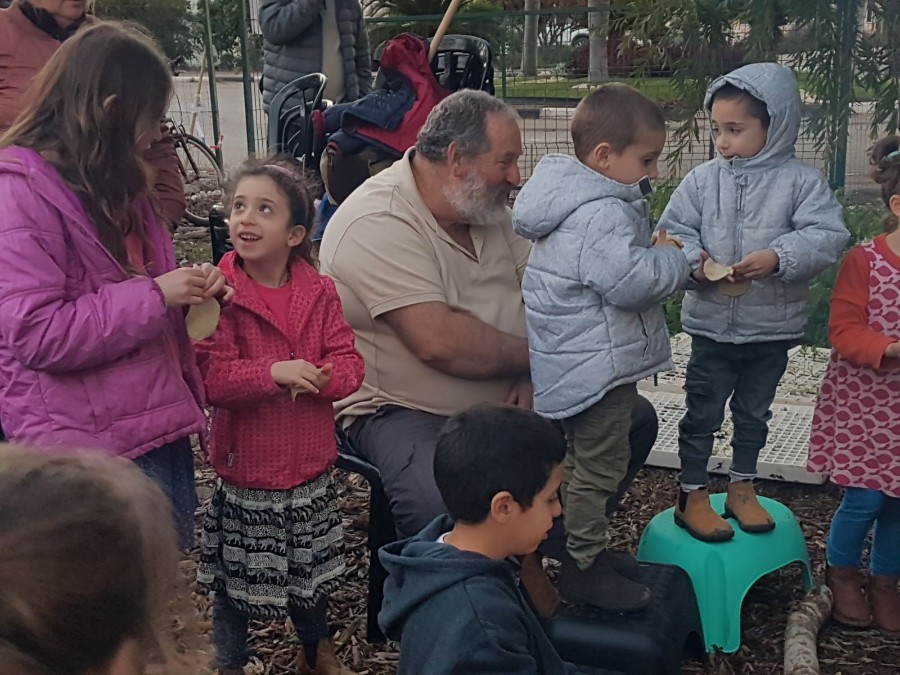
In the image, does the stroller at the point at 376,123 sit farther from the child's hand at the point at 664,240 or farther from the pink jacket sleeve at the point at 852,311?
the pink jacket sleeve at the point at 852,311

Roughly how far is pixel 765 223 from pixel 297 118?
10.4 ft

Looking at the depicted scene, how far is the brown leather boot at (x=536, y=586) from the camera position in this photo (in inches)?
115

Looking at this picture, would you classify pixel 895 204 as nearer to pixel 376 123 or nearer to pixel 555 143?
pixel 376 123

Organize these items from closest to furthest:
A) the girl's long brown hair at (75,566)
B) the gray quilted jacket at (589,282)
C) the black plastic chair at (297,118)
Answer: the girl's long brown hair at (75,566) < the gray quilted jacket at (589,282) < the black plastic chair at (297,118)

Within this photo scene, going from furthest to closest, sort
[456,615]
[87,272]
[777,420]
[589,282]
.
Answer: [777,420]
[589,282]
[87,272]
[456,615]

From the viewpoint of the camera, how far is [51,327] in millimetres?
2316

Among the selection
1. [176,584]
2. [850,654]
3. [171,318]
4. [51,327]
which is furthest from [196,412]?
[850,654]

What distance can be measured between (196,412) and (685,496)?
1.44 m

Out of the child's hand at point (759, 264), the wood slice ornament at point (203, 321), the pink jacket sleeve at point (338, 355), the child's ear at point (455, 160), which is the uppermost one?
the child's ear at point (455, 160)

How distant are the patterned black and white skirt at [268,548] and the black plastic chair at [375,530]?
0.27 meters

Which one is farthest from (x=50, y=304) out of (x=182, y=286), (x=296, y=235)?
(x=296, y=235)

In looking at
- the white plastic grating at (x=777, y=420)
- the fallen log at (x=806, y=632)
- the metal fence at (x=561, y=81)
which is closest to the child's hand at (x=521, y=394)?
the fallen log at (x=806, y=632)

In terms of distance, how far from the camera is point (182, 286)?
2.45m

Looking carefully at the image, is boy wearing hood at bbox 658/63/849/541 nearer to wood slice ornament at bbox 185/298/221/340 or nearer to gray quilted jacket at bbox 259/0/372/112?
wood slice ornament at bbox 185/298/221/340
